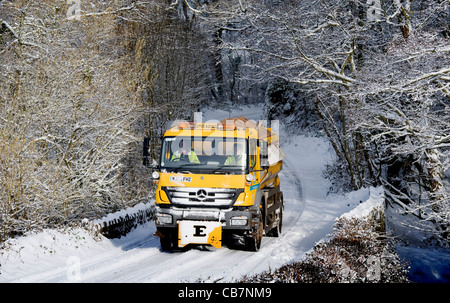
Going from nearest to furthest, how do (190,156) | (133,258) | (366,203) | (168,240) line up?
1. (133,258)
2. (190,156)
3. (168,240)
4. (366,203)

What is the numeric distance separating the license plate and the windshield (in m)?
1.10

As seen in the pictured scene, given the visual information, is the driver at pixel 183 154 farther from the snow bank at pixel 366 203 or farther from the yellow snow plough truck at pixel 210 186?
the snow bank at pixel 366 203

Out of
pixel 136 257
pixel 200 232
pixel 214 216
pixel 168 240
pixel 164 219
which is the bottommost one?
pixel 136 257

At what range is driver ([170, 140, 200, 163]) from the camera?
985 cm

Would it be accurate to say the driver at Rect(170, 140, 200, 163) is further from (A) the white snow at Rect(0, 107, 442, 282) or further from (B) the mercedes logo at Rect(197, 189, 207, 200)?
(A) the white snow at Rect(0, 107, 442, 282)

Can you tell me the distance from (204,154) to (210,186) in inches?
32.8

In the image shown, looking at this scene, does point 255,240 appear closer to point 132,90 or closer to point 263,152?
point 263,152

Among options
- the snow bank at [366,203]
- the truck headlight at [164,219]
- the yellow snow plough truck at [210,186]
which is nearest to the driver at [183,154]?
the yellow snow plough truck at [210,186]

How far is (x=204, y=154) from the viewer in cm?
991

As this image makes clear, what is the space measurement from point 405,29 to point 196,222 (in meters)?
10.7

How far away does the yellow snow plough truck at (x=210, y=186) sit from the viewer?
366 inches

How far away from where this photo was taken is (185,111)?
25.1 meters

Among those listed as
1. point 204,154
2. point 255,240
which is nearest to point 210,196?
point 204,154
